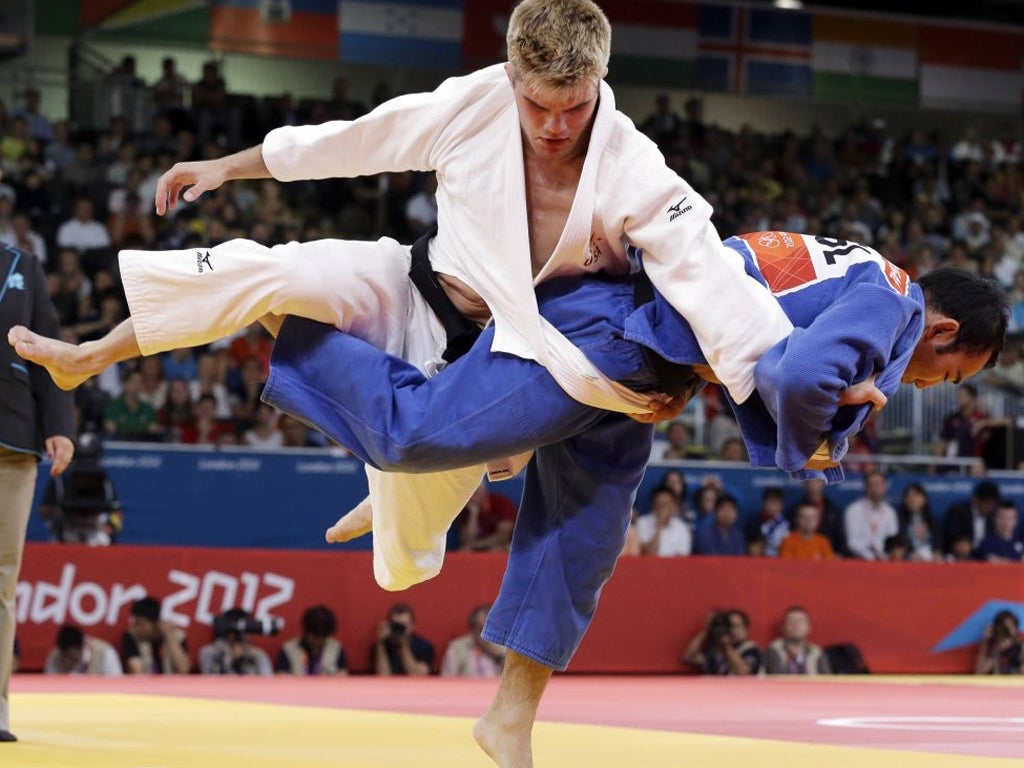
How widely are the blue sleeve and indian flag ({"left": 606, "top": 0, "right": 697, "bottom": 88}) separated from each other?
16745 millimetres

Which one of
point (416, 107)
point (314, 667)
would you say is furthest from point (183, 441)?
point (416, 107)

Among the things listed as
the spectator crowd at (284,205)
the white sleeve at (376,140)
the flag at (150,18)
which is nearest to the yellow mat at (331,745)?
the white sleeve at (376,140)

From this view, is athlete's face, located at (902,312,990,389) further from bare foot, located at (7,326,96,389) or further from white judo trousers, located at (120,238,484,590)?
bare foot, located at (7,326,96,389)

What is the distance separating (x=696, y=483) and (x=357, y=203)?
5933 mm

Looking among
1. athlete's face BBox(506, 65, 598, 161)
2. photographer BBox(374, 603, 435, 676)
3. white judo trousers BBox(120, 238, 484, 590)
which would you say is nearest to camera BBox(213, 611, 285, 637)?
photographer BBox(374, 603, 435, 676)

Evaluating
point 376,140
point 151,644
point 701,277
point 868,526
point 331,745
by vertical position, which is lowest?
point 151,644

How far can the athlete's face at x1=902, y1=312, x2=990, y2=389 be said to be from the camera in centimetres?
392

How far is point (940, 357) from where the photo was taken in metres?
3.94

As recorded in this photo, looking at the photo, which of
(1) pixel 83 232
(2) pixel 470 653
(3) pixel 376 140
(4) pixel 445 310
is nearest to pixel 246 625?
(2) pixel 470 653

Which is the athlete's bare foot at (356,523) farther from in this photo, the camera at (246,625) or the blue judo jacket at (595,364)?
the camera at (246,625)

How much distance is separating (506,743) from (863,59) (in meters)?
18.7

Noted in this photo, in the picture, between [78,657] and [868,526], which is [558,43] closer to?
[78,657]

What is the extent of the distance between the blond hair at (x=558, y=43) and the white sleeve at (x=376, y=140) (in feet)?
0.85

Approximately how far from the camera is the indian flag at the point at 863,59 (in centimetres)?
2119
